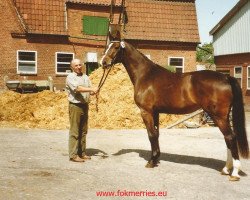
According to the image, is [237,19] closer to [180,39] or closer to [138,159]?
[180,39]

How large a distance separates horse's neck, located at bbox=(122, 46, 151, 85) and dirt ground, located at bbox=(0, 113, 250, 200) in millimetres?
1993

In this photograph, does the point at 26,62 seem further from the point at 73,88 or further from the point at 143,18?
the point at 73,88

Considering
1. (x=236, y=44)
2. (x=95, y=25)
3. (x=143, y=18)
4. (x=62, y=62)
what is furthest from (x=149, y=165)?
(x=143, y=18)

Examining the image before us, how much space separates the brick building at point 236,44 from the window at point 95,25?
9146mm

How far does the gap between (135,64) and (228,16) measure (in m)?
21.9

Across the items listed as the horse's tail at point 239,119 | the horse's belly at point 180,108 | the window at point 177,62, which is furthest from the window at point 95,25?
the horse's tail at point 239,119

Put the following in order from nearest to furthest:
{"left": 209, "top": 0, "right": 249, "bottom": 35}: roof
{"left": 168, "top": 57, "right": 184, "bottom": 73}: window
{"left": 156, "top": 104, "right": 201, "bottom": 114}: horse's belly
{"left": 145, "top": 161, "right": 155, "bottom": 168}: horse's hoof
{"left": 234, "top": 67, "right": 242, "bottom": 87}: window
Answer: {"left": 156, "top": 104, "right": 201, "bottom": 114}: horse's belly
{"left": 145, "top": 161, "right": 155, "bottom": 168}: horse's hoof
{"left": 209, "top": 0, "right": 249, "bottom": 35}: roof
{"left": 234, "top": 67, "right": 242, "bottom": 87}: window
{"left": 168, "top": 57, "right": 184, "bottom": 73}: window

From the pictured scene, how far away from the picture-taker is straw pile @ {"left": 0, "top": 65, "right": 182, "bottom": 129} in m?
14.4

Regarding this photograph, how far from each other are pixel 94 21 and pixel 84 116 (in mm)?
21946

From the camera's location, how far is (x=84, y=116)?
26.4 ft

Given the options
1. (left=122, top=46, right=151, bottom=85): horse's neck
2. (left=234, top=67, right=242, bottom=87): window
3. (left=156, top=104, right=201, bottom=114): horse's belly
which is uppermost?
(left=234, top=67, right=242, bottom=87): window

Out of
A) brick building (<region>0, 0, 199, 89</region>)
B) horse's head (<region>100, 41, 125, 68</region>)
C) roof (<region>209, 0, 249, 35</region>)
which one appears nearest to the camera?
horse's head (<region>100, 41, 125, 68</region>)

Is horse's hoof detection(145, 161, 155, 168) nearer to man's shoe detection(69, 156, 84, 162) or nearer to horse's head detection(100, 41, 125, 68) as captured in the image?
man's shoe detection(69, 156, 84, 162)

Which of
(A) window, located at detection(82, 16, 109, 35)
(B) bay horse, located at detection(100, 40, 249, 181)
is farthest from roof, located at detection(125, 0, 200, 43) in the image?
(B) bay horse, located at detection(100, 40, 249, 181)
